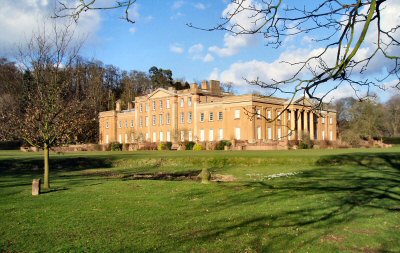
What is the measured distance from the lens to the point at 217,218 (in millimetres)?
9555

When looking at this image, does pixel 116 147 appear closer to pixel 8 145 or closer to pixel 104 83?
pixel 8 145

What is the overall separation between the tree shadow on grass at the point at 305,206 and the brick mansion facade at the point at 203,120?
3446 centimetres

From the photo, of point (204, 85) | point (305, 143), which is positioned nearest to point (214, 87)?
point (204, 85)

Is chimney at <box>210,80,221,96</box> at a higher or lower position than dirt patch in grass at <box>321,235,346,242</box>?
higher

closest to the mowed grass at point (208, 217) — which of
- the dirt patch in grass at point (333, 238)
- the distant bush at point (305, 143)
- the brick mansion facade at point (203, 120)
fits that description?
the dirt patch in grass at point (333, 238)

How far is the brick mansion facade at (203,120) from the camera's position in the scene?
55.8 m

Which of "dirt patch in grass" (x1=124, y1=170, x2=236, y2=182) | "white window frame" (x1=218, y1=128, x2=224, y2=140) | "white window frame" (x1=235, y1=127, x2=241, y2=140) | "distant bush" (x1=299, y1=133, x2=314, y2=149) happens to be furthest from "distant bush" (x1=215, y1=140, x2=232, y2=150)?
"dirt patch in grass" (x1=124, y1=170, x2=236, y2=182)

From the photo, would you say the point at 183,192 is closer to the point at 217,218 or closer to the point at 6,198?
the point at 217,218

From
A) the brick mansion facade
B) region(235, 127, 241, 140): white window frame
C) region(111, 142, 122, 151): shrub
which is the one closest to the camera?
the brick mansion facade

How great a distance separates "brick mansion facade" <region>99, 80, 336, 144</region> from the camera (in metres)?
55.8

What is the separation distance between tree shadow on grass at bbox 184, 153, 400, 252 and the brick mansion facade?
3446 cm

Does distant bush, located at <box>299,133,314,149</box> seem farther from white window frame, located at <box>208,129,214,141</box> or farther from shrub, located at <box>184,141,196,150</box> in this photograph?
white window frame, located at <box>208,129,214,141</box>

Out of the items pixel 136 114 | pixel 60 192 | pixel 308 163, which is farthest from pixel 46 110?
pixel 136 114

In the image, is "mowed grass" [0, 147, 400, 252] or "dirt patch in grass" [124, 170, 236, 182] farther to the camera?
"dirt patch in grass" [124, 170, 236, 182]
